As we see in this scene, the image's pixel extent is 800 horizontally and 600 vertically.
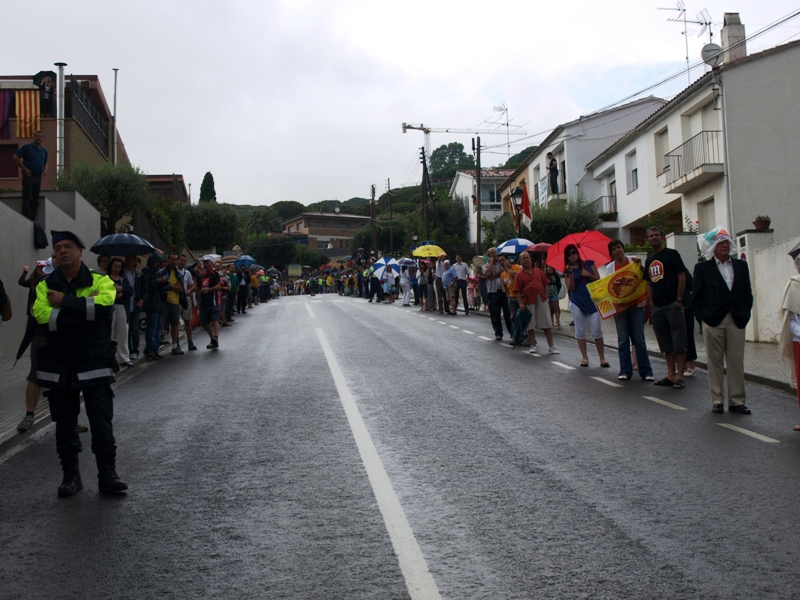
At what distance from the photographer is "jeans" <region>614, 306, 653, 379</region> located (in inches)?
453

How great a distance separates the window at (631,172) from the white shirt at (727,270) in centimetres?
2554

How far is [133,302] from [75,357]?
29.2 ft

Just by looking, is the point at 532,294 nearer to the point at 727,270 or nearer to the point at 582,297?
the point at 582,297

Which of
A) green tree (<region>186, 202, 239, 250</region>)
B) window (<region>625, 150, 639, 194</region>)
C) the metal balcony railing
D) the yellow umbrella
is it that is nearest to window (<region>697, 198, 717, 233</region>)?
the metal balcony railing

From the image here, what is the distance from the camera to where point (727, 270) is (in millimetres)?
9156

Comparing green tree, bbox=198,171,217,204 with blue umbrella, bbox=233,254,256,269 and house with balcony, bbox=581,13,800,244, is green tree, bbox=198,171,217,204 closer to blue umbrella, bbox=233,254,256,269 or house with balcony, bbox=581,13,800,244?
blue umbrella, bbox=233,254,256,269

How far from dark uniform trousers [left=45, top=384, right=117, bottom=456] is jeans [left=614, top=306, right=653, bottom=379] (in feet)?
24.3

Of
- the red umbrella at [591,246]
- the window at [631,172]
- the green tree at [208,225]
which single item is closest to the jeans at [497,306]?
the red umbrella at [591,246]

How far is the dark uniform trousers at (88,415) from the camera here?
6.10 meters

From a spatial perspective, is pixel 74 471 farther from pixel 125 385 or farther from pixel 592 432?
pixel 125 385

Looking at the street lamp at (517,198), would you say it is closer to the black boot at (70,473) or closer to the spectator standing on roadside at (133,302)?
the spectator standing on roadside at (133,302)

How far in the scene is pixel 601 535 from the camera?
4.93m

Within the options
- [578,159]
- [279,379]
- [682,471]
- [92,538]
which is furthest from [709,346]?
[578,159]

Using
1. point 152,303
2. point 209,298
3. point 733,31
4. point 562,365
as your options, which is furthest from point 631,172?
point 152,303
